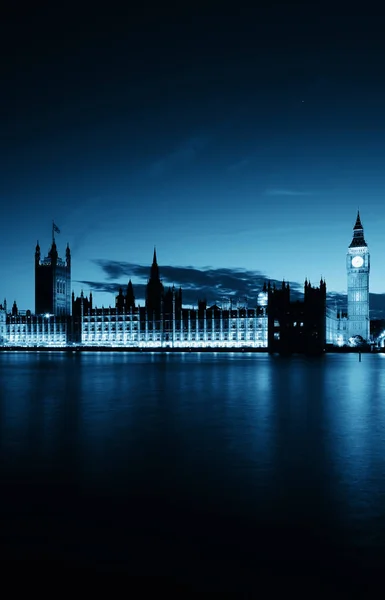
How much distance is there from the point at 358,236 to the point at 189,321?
54685mm

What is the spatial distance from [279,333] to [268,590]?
366ft

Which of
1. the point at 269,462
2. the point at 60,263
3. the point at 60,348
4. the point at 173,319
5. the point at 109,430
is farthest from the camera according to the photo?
the point at 60,263

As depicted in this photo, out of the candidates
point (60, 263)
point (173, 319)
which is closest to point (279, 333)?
point (173, 319)

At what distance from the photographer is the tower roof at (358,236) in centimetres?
14675

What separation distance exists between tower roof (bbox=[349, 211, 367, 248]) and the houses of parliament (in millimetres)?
257

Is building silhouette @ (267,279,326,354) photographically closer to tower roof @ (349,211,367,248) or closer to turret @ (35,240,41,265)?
tower roof @ (349,211,367,248)

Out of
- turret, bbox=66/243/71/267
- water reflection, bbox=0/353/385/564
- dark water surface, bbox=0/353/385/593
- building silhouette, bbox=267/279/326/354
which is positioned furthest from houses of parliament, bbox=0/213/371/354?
dark water surface, bbox=0/353/385/593

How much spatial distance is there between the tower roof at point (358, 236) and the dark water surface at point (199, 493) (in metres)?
135

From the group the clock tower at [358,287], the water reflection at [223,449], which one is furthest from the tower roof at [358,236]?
the water reflection at [223,449]

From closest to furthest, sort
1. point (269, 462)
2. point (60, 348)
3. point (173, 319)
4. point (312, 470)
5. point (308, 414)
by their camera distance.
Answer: point (312, 470) < point (269, 462) < point (308, 414) < point (173, 319) < point (60, 348)

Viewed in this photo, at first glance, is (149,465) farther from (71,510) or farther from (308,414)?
(308,414)

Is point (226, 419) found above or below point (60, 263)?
below

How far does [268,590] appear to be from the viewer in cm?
534

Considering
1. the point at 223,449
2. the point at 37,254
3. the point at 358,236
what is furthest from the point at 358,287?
the point at 223,449
